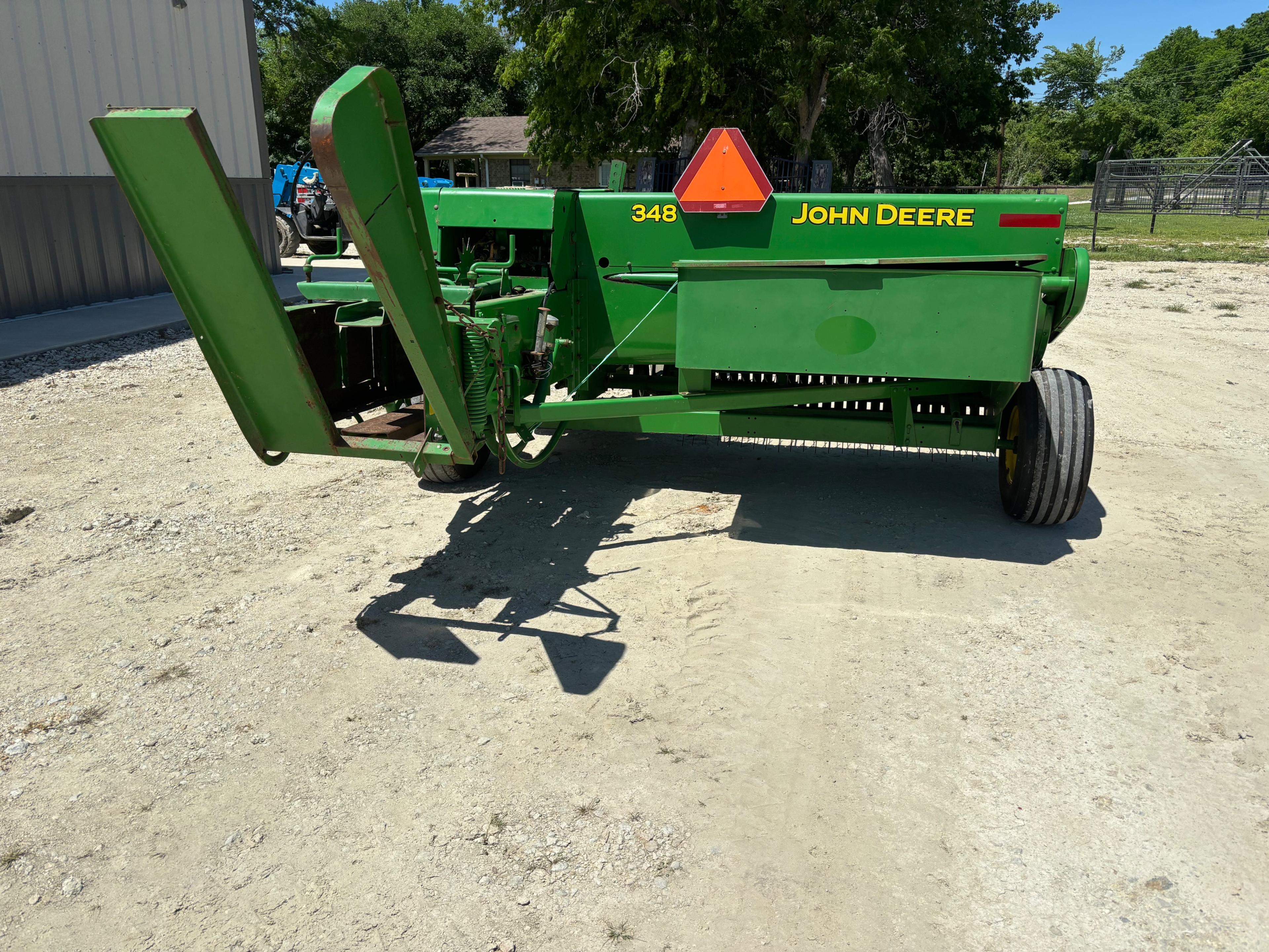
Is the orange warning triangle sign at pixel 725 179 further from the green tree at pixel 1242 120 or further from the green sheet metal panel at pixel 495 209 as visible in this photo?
the green tree at pixel 1242 120

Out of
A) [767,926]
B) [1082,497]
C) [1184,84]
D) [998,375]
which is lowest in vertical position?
[767,926]

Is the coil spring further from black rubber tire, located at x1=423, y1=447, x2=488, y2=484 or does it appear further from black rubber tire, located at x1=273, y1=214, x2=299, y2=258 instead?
black rubber tire, located at x1=273, y1=214, x2=299, y2=258

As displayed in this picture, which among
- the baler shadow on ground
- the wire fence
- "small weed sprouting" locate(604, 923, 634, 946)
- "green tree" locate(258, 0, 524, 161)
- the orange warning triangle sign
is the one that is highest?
"green tree" locate(258, 0, 524, 161)

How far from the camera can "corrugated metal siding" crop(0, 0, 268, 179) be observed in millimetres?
11039

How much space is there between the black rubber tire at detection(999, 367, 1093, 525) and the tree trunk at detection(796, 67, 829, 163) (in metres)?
18.2

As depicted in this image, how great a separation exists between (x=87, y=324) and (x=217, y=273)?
8.96 metres

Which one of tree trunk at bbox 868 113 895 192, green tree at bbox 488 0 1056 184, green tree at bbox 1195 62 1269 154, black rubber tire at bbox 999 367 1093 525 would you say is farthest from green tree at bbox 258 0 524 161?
black rubber tire at bbox 999 367 1093 525

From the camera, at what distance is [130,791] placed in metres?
3.06

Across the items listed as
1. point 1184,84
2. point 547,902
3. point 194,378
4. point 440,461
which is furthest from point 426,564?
point 1184,84

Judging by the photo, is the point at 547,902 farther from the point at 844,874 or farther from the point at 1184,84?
the point at 1184,84

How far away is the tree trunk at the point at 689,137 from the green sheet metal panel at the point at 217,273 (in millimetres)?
20127

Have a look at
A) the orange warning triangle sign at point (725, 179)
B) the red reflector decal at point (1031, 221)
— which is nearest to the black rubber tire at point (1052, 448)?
the red reflector decal at point (1031, 221)

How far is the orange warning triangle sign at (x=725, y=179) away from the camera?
198 inches

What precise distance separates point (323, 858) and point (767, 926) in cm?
130
